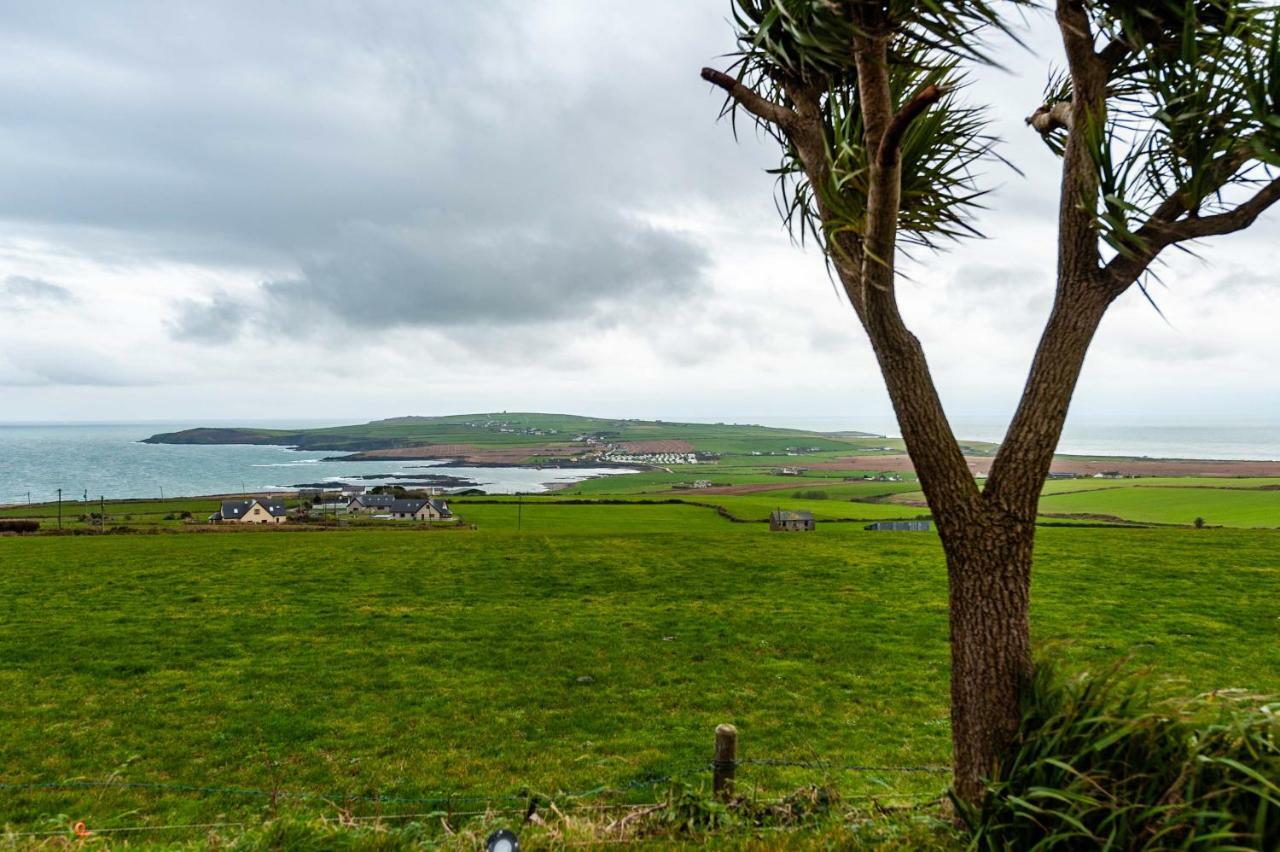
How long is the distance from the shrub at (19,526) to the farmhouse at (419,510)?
1837 cm

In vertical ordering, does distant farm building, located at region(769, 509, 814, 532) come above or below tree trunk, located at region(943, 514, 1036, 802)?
below

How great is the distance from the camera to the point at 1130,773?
2.94 m

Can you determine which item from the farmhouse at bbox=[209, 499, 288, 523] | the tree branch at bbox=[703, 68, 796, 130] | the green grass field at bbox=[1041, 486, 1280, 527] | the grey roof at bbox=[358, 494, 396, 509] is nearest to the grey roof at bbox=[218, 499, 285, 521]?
the farmhouse at bbox=[209, 499, 288, 523]

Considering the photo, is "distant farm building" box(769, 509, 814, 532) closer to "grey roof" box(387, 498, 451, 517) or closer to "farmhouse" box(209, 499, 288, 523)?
"grey roof" box(387, 498, 451, 517)

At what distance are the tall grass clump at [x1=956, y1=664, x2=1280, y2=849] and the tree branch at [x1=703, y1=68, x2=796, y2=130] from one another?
3458 mm

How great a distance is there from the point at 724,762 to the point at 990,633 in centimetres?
208

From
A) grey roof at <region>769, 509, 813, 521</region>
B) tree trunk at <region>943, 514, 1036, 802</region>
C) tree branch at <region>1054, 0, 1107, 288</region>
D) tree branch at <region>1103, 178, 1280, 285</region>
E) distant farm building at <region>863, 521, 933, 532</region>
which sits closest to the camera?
tree branch at <region>1103, 178, 1280, 285</region>

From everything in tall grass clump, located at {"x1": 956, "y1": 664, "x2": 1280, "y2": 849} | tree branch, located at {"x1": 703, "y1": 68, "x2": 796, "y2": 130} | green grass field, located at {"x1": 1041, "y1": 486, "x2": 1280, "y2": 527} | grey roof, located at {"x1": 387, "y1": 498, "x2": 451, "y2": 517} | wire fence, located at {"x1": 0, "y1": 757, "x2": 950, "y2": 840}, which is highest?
tree branch, located at {"x1": 703, "y1": 68, "x2": 796, "y2": 130}

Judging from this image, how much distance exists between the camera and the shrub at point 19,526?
31.6 metres

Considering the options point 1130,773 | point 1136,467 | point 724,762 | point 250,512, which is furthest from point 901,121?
point 1136,467

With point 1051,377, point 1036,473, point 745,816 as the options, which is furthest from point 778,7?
point 745,816

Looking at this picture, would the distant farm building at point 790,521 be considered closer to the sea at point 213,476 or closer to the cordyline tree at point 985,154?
the cordyline tree at point 985,154

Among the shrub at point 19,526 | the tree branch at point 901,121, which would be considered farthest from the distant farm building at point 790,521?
the shrub at point 19,526

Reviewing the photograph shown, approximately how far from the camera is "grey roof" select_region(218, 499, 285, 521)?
146ft
